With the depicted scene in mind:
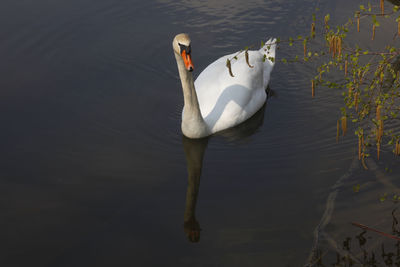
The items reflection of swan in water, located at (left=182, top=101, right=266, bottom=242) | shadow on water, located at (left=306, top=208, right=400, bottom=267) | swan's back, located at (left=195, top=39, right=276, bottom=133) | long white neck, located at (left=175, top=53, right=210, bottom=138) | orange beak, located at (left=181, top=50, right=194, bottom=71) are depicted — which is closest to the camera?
shadow on water, located at (left=306, top=208, right=400, bottom=267)

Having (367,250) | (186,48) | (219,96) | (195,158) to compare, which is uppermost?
(219,96)

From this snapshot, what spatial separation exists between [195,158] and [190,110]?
81cm

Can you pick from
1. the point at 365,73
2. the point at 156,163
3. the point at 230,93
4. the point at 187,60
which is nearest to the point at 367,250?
the point at 365,73

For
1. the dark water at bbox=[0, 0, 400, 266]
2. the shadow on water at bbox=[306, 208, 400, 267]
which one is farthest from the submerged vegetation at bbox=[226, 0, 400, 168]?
the shadow on water at bbox=[306, 208, 400, 267]

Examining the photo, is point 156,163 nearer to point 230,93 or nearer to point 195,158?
point 195,158

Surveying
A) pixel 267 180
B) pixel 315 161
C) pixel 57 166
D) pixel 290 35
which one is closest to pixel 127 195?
pixel 57 166

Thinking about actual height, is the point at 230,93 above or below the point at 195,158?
above

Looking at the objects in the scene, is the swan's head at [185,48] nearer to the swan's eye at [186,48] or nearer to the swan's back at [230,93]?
the swan's eye at [186,48]

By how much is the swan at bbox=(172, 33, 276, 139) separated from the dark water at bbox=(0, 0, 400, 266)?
0.82 feet

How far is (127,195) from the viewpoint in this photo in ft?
28.6

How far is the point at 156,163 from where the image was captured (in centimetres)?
944

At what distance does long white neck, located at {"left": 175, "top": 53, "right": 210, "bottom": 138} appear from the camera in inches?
376

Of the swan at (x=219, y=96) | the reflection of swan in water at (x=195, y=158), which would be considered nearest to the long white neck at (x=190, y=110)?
the swan at (x=219, y=96)

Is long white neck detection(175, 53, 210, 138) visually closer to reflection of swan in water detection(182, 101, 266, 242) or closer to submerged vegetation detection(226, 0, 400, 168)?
reflection of swan in water detection(182, 101, 266, 242)
